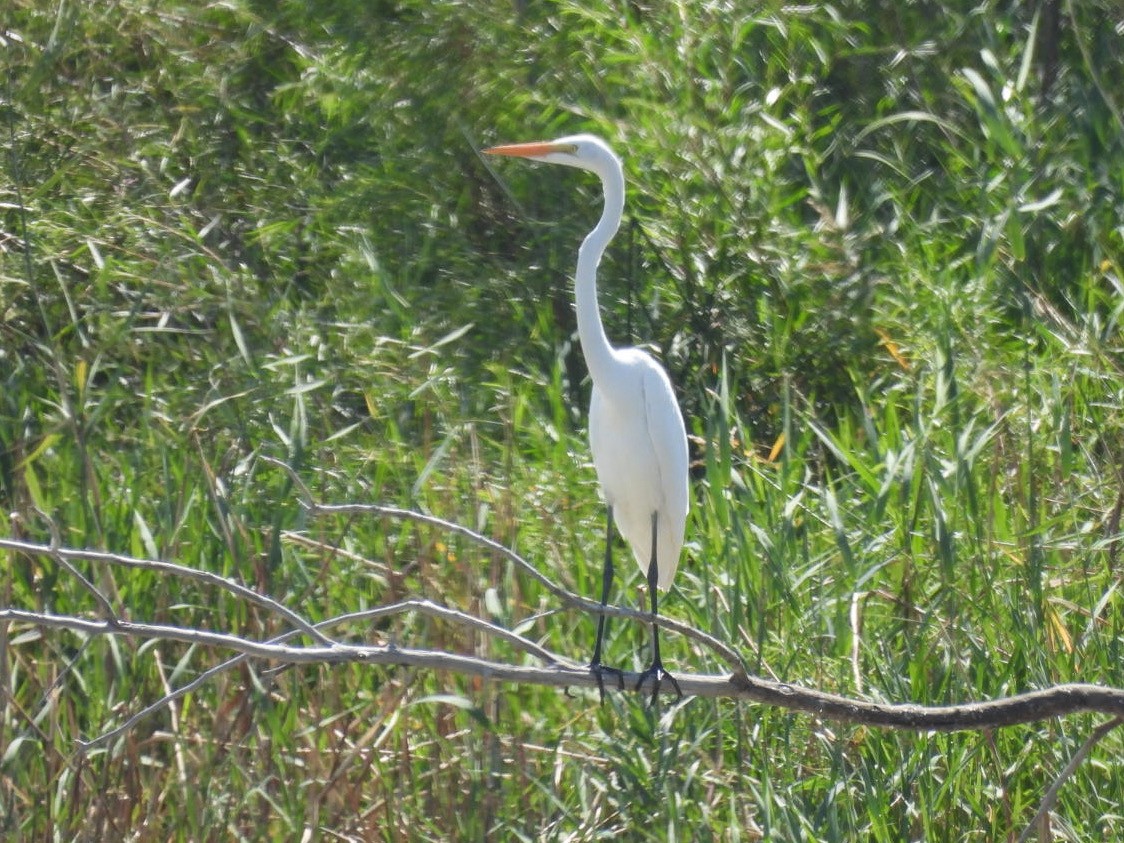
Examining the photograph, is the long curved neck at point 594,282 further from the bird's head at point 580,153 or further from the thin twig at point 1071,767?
the thin twig at point 1071,767

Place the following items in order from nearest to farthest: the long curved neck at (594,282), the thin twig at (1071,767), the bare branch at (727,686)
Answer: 1. the bare branch at (727,686)
2. the thin twig at (1071,767)
3. the long curved neck at (594,282)

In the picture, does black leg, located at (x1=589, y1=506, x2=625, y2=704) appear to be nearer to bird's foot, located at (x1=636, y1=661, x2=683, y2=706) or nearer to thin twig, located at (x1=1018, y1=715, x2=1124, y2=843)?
bird's foot, located at (x1=636, y1=661, x2=683, y2=706)

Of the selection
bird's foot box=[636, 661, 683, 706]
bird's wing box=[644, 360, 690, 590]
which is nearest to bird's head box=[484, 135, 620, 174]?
bird's wing box=[644, 360, 690, 590]

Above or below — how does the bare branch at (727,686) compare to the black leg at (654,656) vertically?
above

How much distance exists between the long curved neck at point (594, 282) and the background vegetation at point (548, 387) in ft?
1.31

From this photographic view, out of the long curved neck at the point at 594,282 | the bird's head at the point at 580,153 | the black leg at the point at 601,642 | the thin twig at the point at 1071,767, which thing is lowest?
the black leg at the point at 601,642

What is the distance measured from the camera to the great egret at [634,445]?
2.45m

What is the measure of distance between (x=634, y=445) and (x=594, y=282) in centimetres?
41

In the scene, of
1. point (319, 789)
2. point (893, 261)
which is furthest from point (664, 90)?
point (319, 789)

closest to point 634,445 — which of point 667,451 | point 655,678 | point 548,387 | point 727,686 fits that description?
point 667,451

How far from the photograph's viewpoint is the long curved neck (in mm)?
2324

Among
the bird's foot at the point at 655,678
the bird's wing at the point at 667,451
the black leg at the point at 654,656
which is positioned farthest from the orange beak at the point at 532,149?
the bird's foot at the point at 655,678

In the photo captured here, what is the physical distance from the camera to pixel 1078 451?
10.5ft

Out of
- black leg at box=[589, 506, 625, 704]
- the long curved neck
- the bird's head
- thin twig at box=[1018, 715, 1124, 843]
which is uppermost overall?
the bird's head
